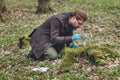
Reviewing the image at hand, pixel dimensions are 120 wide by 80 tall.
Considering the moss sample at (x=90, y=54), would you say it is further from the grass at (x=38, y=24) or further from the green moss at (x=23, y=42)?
the green moss at (x=23, y=42)

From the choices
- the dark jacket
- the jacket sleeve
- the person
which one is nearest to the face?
the person

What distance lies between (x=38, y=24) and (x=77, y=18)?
889 centimetres

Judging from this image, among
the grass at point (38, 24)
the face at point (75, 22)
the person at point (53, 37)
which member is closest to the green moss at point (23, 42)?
the grass at point (38, 24)

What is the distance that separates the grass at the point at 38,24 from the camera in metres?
8.95

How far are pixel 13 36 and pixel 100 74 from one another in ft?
24.2

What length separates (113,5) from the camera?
945 inches

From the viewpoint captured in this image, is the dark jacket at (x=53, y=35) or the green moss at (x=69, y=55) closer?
the green moss at (x=69, y=55)

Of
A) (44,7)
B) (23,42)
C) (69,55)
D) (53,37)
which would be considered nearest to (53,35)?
(53,37)

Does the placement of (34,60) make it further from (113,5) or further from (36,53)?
(113,5)

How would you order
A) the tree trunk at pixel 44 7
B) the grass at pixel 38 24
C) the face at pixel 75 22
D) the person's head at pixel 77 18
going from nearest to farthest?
the grass at pixel 38 24 → the person's head at pixel 77 18 → the face at pixel 75 22 → the tree trunk at pixel 44 7

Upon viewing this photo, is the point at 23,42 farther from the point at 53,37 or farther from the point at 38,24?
the point at 38,24

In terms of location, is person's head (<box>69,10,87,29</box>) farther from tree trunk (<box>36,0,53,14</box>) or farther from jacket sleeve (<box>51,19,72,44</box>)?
tree trunk (<box>36,0,53,14</box>)

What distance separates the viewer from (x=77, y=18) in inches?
376

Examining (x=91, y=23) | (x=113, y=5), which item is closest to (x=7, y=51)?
(x=91, y=23)
